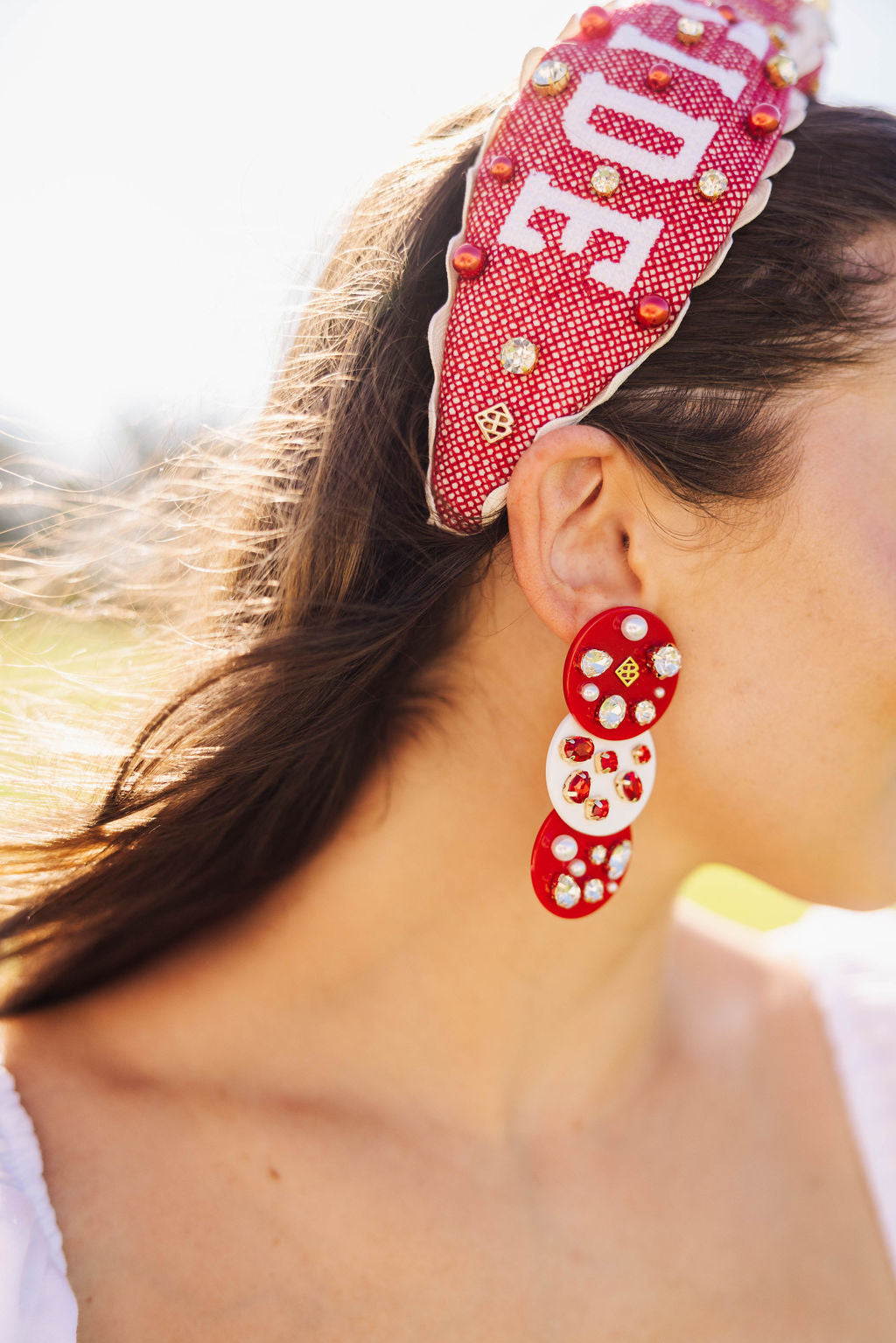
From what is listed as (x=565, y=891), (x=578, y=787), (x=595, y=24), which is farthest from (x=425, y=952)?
(x=595, y=24)

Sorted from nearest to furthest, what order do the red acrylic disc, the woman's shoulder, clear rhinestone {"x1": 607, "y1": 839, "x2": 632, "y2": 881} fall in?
the woman's shoulder → the red acrylic disc → clear rhinestone {"x1": 607, "y1": 839, "x2": 632, "y2": 881}

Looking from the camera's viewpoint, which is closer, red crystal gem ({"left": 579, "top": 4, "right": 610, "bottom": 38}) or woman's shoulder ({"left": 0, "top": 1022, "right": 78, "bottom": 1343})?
woman's shoulder ({"left": 0, "top": 1022, "right": 78, "bottom": 1343})

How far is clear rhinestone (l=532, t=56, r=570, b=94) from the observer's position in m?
1.19

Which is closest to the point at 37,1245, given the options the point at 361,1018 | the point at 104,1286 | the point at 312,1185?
the point at 104,1286

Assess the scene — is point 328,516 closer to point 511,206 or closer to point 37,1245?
point 511,206

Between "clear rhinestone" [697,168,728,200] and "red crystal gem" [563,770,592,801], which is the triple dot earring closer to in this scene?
"red crystal gem" [563,770,592,801]

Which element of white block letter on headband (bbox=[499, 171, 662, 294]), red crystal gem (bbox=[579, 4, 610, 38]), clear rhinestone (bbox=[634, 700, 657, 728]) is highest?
red crystal gem (bbox=[579, 4, 610, 38])

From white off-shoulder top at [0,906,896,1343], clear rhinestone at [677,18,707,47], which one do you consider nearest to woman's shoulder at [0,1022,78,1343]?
white off-shoulder top at [0,906,896,1343]

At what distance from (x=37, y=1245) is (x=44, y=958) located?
46 cm

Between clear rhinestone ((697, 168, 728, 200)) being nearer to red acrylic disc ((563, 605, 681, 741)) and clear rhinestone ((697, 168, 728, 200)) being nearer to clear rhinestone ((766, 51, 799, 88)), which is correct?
clear rhinestone ((766, 51, 799, 88))

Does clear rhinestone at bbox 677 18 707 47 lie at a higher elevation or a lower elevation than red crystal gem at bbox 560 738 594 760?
higher

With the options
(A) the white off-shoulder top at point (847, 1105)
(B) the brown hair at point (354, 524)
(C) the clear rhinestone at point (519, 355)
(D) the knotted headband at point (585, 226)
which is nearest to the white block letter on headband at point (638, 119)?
(D) the knotted headband at point (585, 226)

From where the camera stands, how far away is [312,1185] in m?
1.37

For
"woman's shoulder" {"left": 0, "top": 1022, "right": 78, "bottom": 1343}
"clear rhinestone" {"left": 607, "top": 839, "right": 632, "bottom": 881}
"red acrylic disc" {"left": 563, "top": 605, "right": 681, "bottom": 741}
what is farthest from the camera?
"clear rhinestone" {"left": 607, "top": 839, "right": 632, "bottom": 881}
